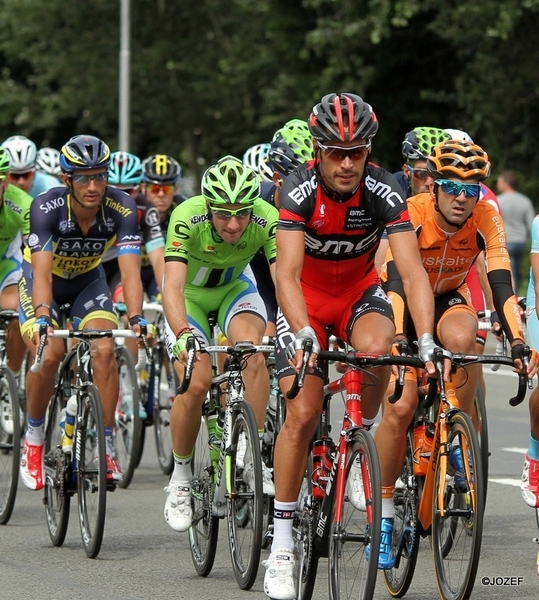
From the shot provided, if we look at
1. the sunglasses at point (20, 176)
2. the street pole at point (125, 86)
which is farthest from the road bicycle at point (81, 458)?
the street pole at point (125, 86)

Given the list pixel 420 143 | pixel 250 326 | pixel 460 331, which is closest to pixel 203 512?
pixel 250 326

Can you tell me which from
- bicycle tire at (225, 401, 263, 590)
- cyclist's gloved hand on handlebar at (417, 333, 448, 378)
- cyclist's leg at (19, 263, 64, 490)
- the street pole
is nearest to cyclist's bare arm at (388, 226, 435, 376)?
cyclist's gloved hand on handlebar at (417, 333, 448, 378)

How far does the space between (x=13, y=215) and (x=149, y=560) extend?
325 centimetres

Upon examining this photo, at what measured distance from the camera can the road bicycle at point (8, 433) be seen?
903cm

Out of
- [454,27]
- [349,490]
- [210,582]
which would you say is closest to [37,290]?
[210,582]

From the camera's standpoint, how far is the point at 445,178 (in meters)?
7.57

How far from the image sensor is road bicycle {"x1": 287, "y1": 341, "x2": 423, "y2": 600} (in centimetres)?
596

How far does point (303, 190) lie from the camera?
6.68 m

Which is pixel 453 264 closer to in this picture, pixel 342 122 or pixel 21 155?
pixel 342 122

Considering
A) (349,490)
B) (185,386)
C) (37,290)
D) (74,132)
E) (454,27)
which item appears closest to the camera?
(349,490)

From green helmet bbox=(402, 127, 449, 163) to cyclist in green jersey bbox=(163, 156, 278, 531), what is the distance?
1.44 meters

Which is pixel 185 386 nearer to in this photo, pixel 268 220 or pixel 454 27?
pixel 268 220

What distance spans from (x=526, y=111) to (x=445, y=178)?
2217 cm

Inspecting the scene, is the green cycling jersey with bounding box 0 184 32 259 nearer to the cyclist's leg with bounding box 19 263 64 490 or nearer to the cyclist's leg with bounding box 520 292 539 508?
the cyclist's leg with bounding box 19 263 64 490
